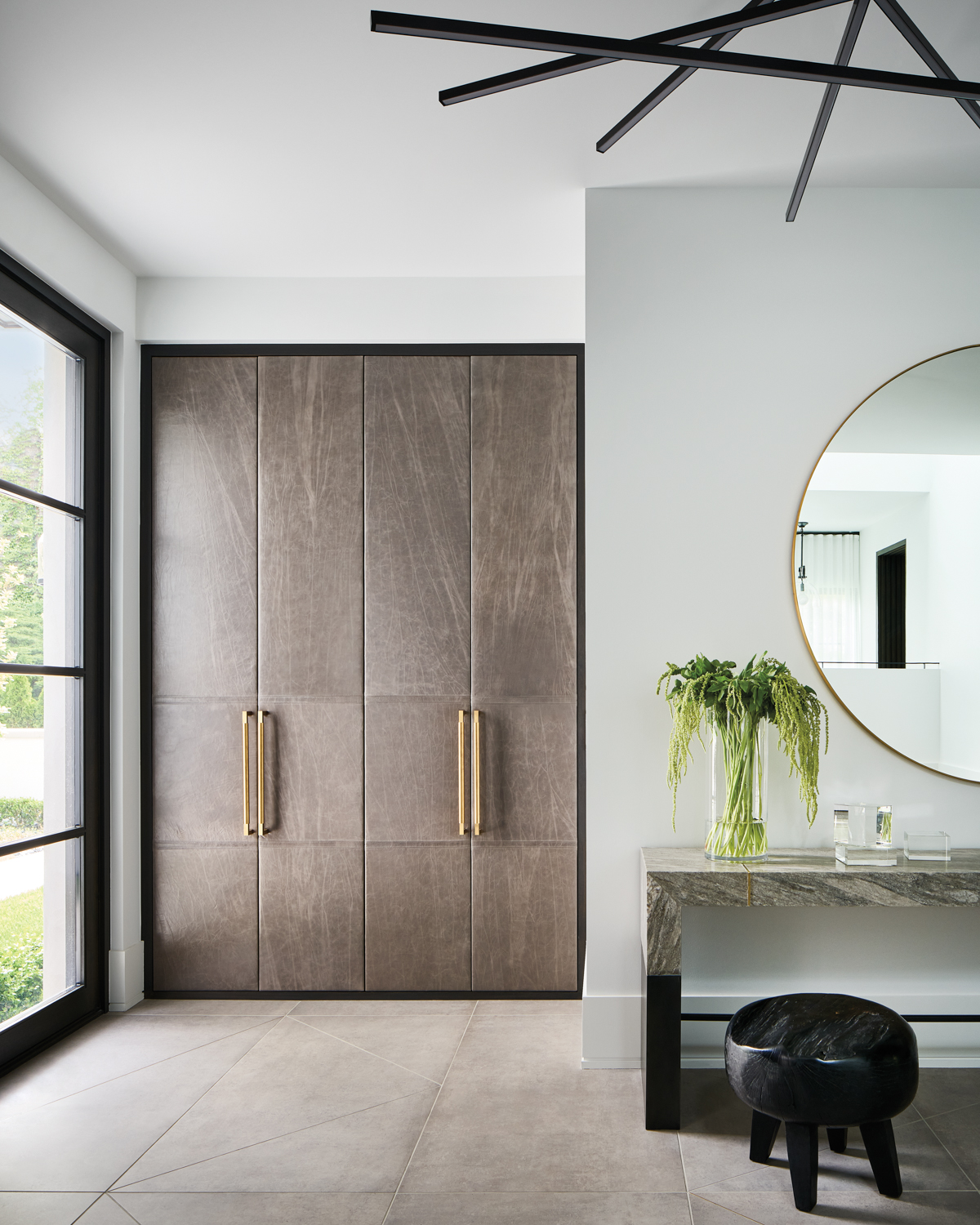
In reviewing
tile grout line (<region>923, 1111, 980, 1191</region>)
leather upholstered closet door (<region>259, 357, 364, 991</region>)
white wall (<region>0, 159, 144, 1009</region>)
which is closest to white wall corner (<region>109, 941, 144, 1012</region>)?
white wall (<region>0, 159, 144, 1009</region>)

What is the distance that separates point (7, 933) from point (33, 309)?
6.37 feet

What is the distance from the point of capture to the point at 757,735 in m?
2.60

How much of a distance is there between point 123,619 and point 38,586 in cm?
42

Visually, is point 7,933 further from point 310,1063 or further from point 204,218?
point 204,218

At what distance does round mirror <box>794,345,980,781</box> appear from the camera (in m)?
2.77

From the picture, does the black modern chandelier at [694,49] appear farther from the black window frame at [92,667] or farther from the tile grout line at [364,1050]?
the tile grout line at [364,1050]

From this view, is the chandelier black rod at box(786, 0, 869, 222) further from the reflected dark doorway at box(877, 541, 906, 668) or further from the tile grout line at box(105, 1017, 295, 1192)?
the tile grout line at box(105, 1017, 295, 1192)

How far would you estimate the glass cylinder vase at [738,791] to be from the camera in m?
2.57

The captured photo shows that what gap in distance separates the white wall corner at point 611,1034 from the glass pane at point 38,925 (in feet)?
5.72

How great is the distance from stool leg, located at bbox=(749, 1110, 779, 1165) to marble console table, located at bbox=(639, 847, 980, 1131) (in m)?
0.22

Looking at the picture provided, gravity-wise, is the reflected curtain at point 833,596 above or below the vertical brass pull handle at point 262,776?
above

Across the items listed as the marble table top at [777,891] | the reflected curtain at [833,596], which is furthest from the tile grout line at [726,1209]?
the reflected curtain at [833,596]

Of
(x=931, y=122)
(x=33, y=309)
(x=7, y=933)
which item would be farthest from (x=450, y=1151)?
(x=931, y=122)

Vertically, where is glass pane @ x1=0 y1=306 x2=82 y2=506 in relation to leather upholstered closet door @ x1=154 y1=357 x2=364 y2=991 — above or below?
above
